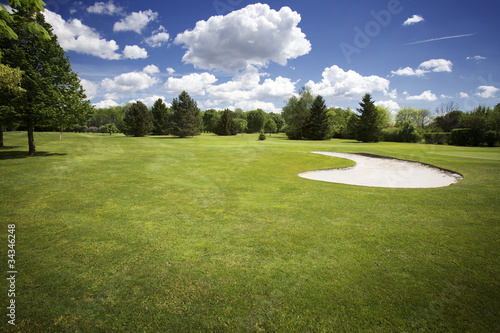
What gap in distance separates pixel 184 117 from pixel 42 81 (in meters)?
37.2

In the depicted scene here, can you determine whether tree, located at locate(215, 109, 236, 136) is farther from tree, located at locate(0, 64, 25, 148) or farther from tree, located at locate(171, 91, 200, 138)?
tree, located at locate(0, 64, 25, 148)

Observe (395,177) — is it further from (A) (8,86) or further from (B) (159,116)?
(B) (159,116)

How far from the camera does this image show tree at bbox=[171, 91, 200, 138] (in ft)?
167

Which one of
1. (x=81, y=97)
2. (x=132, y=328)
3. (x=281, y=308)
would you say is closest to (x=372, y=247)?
(x=281, y=308)

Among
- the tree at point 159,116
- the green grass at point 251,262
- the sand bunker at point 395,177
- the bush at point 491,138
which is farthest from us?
the tree at point 159,116

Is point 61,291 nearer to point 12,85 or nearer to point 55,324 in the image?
point 55,324

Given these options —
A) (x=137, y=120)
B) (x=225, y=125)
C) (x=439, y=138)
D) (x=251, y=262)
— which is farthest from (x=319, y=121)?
(x=251, y=262)

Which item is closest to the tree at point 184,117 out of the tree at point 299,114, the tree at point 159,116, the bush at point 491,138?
the tree at point 159,116

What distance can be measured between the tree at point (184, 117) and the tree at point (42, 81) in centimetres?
3508

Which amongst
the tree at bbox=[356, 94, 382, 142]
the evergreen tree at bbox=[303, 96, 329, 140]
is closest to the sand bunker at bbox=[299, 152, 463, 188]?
the tree at bbox=[356, 94, 382, 142]

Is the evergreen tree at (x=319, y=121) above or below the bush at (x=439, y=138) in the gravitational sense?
above

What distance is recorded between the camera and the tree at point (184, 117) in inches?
1998

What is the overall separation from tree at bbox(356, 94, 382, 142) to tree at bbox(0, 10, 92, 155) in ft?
160

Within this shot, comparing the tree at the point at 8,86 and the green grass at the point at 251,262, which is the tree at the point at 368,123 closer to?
the green grass at the point at 251,262
